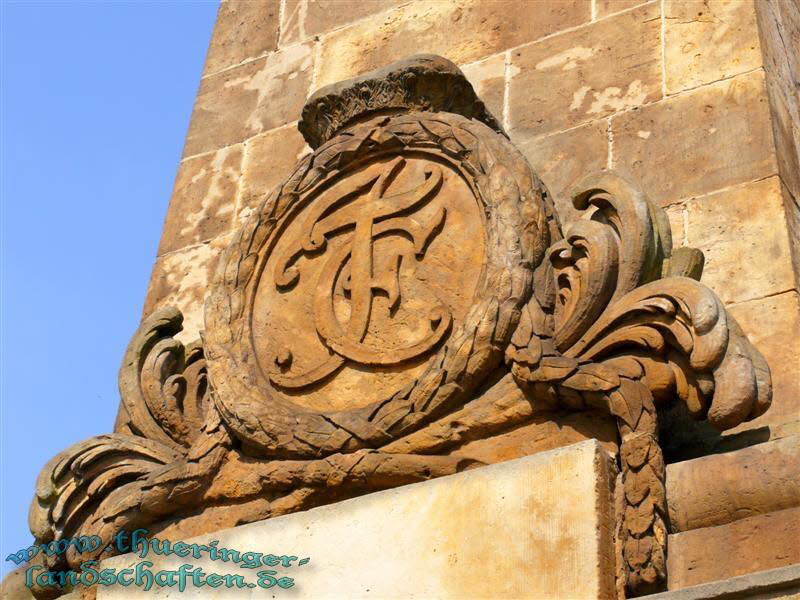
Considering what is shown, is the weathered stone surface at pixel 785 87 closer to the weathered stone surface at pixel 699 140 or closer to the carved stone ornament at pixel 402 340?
the weathered stone surface at pixel 699 140

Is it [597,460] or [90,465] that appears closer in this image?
[597,460]

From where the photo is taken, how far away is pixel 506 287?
154 inches

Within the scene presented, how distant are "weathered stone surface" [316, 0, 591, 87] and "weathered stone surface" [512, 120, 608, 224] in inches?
19.7

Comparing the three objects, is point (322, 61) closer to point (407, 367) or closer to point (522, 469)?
point (407, 367)

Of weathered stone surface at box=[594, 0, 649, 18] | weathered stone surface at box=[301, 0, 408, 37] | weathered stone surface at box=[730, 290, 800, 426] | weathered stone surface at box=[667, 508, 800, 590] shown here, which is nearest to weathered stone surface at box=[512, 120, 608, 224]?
weathered stone surface at box=[594, 0, 649, 18]

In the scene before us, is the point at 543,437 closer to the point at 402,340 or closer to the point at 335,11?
the point at 402,340

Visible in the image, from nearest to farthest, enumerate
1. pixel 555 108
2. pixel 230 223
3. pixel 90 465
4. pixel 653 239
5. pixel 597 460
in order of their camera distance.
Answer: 1. pixel 597 460
2. pixel 653 239
3. pixel 90 465
4. pixel 555 108
5. pixel 230 223

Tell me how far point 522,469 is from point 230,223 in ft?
6.76

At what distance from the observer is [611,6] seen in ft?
16.3

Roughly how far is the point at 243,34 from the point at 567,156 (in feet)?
6.15

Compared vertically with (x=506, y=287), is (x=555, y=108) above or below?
above

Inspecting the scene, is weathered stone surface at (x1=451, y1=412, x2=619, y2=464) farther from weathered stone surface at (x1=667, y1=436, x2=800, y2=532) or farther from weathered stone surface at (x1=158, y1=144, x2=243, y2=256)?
weathered stone surface at (x1=158, y1=144, x2=243, y2=256)

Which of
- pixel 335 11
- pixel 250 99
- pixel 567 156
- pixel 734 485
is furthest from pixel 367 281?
pixel 335 11

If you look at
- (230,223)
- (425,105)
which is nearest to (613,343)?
(425,105)
